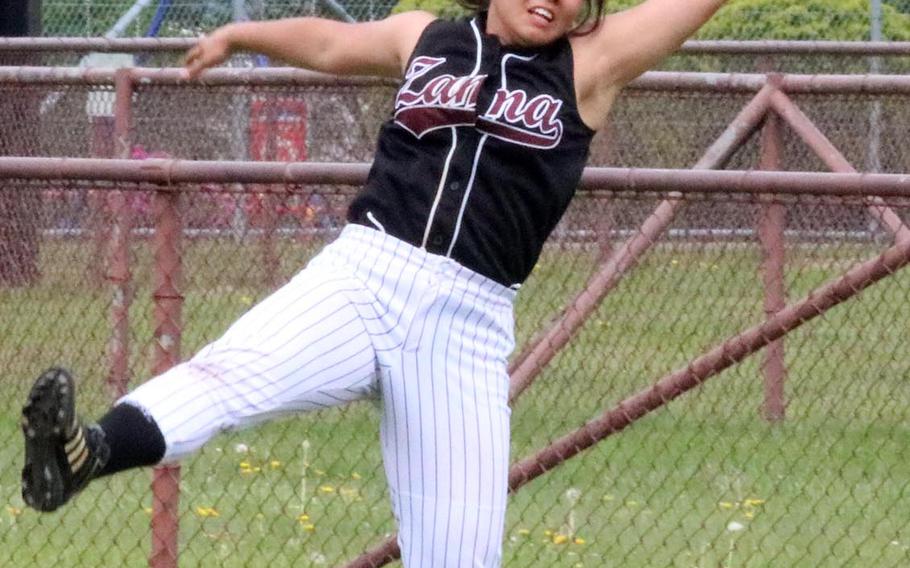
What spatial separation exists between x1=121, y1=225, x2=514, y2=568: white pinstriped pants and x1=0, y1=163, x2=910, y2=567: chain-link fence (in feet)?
6.63

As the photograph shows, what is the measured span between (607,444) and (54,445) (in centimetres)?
411

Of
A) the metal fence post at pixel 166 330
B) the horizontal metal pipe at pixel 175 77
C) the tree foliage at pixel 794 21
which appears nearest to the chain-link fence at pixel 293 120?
the horizontal metal pipe at pixel 175 77

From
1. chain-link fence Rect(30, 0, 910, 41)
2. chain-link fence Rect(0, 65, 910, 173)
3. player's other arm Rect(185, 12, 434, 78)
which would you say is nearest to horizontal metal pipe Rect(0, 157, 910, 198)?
player's other arm Rect(185, 12, 434, 78)

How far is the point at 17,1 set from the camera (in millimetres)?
11930

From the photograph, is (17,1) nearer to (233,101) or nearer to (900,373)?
(233,101)

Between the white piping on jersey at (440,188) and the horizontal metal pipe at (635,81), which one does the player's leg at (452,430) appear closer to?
the white piping on jersey at (440,188)

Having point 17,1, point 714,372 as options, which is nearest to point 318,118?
point 714,372

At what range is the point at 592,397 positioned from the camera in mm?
7406

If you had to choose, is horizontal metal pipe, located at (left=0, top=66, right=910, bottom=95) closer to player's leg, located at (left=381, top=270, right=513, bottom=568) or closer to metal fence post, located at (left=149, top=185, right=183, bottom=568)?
metal fence post, located at (left=149, top=185, right=183, bottom=568)

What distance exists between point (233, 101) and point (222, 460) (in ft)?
5.78

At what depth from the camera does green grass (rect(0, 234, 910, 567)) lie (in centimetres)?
650

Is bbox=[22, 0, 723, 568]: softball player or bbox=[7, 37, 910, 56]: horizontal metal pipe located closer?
bbox=[22, 0, 723, 568]: softball player

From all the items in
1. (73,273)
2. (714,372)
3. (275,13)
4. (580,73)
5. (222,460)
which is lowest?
(275,13)

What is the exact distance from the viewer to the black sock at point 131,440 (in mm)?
3875
